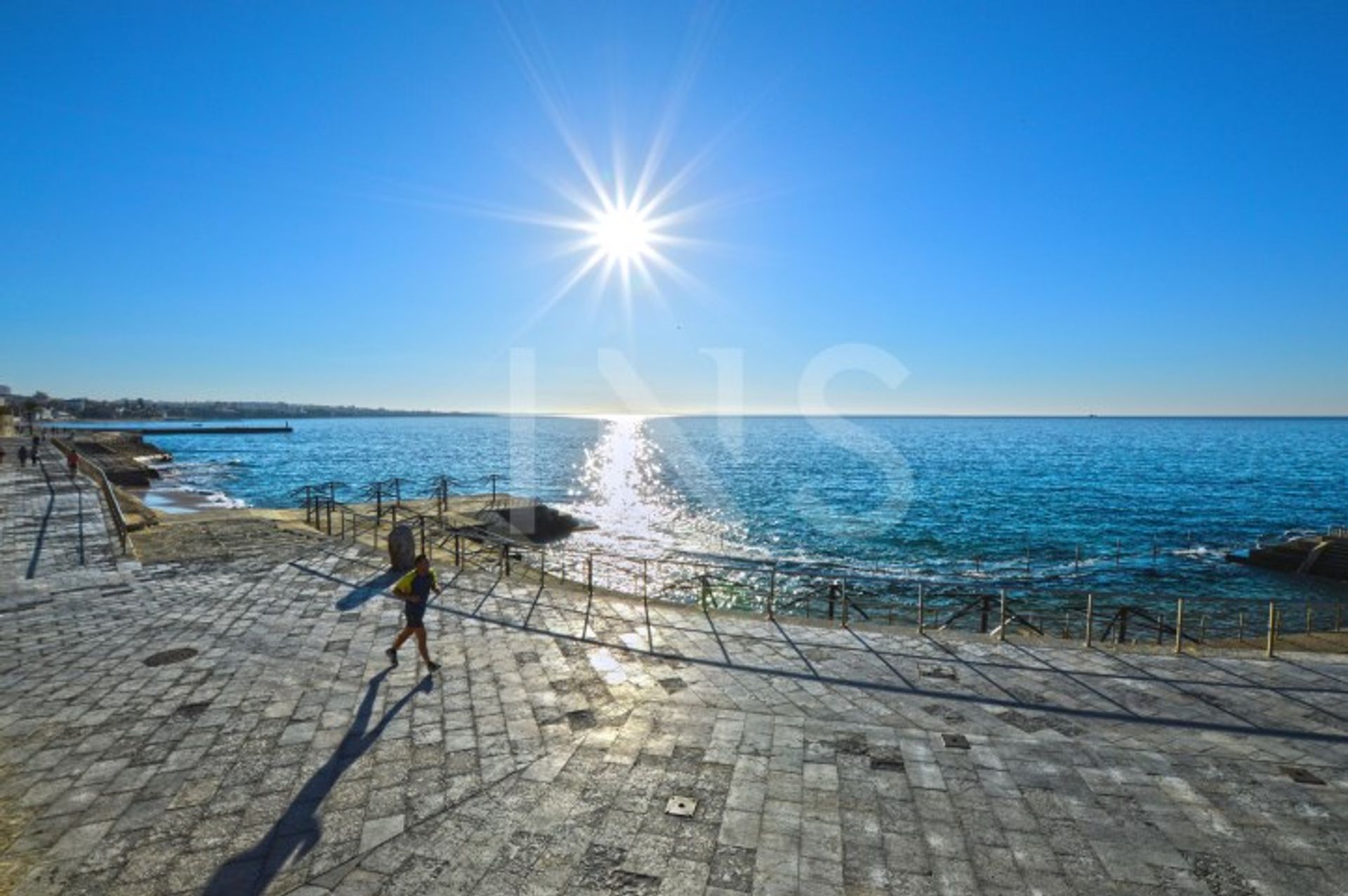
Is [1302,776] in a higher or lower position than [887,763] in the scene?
higher

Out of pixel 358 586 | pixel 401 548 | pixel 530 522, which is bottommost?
pixel 530 522

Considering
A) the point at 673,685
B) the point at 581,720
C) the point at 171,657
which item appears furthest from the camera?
the point at 171,657

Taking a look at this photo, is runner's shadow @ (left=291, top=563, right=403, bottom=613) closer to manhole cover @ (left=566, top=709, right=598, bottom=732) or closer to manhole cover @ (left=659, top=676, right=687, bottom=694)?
manhole cover @ (left=566, top=709, right=598, bottom=732)

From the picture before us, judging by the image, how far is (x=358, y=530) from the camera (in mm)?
23484

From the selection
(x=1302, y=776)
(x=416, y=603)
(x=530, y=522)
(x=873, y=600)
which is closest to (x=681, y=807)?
(x=416, y=603)

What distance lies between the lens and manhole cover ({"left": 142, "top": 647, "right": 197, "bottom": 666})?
8.63 meters

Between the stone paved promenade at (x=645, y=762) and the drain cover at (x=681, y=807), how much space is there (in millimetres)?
69

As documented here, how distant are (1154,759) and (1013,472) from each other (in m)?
73.9

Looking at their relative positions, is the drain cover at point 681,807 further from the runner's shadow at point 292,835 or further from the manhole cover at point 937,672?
the manhole cover at point 937,672

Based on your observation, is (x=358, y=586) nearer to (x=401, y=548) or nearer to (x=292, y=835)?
(x=401, y=548)

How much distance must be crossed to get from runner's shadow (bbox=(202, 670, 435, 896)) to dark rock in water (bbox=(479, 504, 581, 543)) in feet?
85.3

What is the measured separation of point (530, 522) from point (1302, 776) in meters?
32.4

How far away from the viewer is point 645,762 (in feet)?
20.8

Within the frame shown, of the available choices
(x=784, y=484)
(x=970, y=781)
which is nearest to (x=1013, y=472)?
(x=784, y=484)
